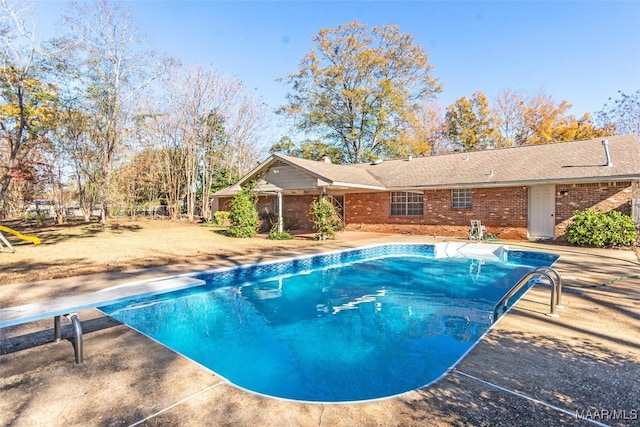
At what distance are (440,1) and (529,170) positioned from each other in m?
8.99

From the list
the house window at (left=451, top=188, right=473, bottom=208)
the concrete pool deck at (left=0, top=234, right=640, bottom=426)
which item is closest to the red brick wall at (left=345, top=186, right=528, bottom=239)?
the house window at (left=451, top=188, right=473, bottom=208)

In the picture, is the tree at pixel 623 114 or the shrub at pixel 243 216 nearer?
the shrub at pixel 243 216

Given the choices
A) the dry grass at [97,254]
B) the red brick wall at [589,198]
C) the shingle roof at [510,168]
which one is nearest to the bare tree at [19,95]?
the dry grass at [97,254]

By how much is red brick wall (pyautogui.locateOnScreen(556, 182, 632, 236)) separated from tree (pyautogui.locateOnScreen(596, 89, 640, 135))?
22226 millimetres

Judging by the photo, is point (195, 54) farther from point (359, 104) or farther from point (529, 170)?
point (529, 170)

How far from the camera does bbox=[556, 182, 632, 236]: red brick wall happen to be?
39.0 feet

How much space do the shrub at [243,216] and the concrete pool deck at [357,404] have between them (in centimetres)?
1117

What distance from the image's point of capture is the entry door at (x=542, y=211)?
13.2 meters

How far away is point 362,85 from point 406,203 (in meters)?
14.9

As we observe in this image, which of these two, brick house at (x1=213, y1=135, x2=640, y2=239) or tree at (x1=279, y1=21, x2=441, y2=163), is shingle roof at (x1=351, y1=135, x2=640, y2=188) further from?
tree at (x1=279, y1=21, x2=441, y2=163)

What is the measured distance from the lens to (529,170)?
13.8 metres

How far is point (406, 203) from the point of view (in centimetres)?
1717

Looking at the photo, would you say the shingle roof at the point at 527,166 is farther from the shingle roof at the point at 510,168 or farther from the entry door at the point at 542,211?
the entry door at the point at 542,211

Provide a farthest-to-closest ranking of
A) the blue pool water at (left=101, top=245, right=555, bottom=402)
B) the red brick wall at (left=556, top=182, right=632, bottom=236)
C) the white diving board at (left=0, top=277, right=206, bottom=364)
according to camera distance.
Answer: the red brick wall at (left=556, top=182, right=632, bottom=236)
the blue pool water at (left=101, top=245, right=555, bottom=402)
the white diving board at (left=0, top=277, right=206, bottom=364)
